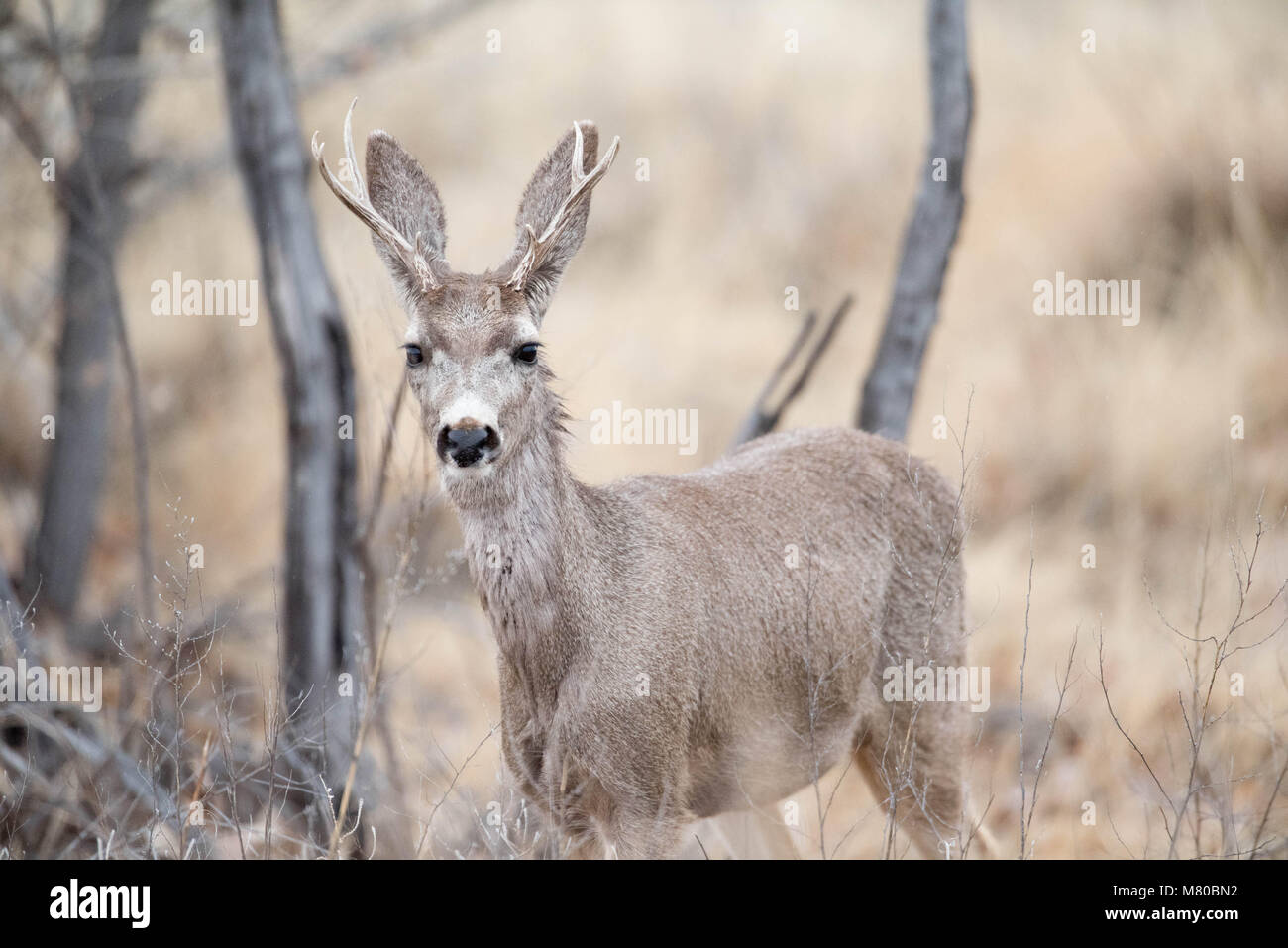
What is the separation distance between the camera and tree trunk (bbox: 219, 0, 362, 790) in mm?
7535

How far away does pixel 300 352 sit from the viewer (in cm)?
748

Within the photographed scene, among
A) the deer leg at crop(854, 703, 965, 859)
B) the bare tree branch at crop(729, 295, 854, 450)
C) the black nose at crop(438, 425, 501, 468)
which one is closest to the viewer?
the black nose at crop(438, 425, 501, 468)

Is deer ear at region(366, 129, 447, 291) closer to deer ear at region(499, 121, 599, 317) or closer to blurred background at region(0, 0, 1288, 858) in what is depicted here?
deer ear at region(499, 121, 599, 317)

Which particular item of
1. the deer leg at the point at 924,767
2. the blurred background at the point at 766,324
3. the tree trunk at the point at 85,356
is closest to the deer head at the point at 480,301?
the blurred background at the point at 766,324

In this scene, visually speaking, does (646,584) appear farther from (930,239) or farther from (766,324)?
(766,324)

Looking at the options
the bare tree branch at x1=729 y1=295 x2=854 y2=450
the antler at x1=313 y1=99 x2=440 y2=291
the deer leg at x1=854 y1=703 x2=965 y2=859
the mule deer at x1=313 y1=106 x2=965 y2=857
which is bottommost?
the deer leg at x1=854 y1=703 x2=965 y2=859

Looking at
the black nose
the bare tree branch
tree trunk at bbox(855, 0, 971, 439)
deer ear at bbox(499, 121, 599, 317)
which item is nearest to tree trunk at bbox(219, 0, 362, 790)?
the bare tree branch

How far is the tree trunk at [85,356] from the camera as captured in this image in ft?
33.4

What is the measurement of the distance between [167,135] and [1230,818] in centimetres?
1161

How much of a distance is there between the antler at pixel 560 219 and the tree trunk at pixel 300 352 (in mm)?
2758

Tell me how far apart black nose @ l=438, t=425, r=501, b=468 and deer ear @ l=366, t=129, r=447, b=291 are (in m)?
1.08

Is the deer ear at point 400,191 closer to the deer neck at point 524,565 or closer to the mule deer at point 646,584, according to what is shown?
the mule deer at point 646,584

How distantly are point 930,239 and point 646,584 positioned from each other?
10.4 ft
